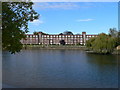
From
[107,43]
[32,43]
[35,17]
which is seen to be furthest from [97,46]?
[32,43]

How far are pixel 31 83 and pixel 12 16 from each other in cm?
678

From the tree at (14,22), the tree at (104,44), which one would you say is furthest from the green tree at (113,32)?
the tree at (14,22)

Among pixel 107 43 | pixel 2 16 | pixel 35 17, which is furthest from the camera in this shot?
pixel 107 43

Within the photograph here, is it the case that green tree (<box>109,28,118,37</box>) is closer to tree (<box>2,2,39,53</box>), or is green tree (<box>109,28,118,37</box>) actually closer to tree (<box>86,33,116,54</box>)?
tree (<box>86,33,116,54</box>)

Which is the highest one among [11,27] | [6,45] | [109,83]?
[11,27]

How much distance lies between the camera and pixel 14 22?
6.27 meters

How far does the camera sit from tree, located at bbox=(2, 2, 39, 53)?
597 centimetres

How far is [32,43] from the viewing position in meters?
94.7

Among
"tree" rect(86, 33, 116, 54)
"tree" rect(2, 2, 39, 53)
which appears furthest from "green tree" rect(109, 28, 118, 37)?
"tree" rect(2, 2, 39, 53)

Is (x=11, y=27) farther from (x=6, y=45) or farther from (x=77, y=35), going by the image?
→ (x=77, y=35)

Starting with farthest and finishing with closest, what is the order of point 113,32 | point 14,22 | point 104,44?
point 113,32
point 104,44
point 14,22

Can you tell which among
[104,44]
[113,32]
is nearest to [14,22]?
[104,44]

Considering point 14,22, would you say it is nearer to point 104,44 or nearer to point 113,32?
point 104,44

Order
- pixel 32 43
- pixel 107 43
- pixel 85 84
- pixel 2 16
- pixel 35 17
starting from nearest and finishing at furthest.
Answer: pixel 2 16, pixel 35 17, pixel 85 84, pixel 107 43, pixel 32 43
